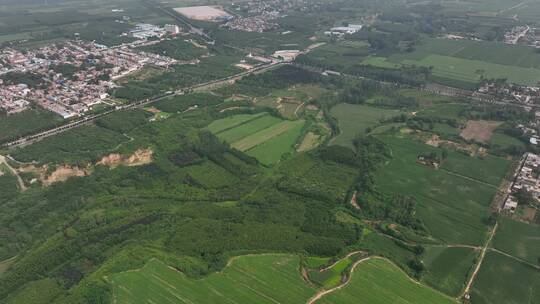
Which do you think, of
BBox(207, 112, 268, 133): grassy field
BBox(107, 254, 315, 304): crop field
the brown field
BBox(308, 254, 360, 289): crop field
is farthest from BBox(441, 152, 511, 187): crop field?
BBox(207, 112, 268, 133): grassy field

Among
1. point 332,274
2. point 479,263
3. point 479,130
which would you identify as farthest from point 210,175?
point 479,130

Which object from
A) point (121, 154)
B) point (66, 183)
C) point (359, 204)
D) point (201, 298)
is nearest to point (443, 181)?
point (359, 204)

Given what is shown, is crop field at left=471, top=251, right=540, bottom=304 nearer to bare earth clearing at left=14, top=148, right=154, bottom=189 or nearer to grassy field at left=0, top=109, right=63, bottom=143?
bare earth clearing at left=14, top=148, right=154, bottom=189

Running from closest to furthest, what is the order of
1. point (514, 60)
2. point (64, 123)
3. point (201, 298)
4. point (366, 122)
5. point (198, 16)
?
point (201, 298) < point (64, 123) < point (366, 122) < point (514, 60) < point (198, 16)

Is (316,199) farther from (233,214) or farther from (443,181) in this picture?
Result: (443,181)

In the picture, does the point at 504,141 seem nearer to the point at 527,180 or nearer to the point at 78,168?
the point at 527,180

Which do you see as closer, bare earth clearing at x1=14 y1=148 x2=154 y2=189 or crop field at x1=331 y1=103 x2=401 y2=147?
bare earth clearing at x1=14 y1=148 x2=154 y2=189
